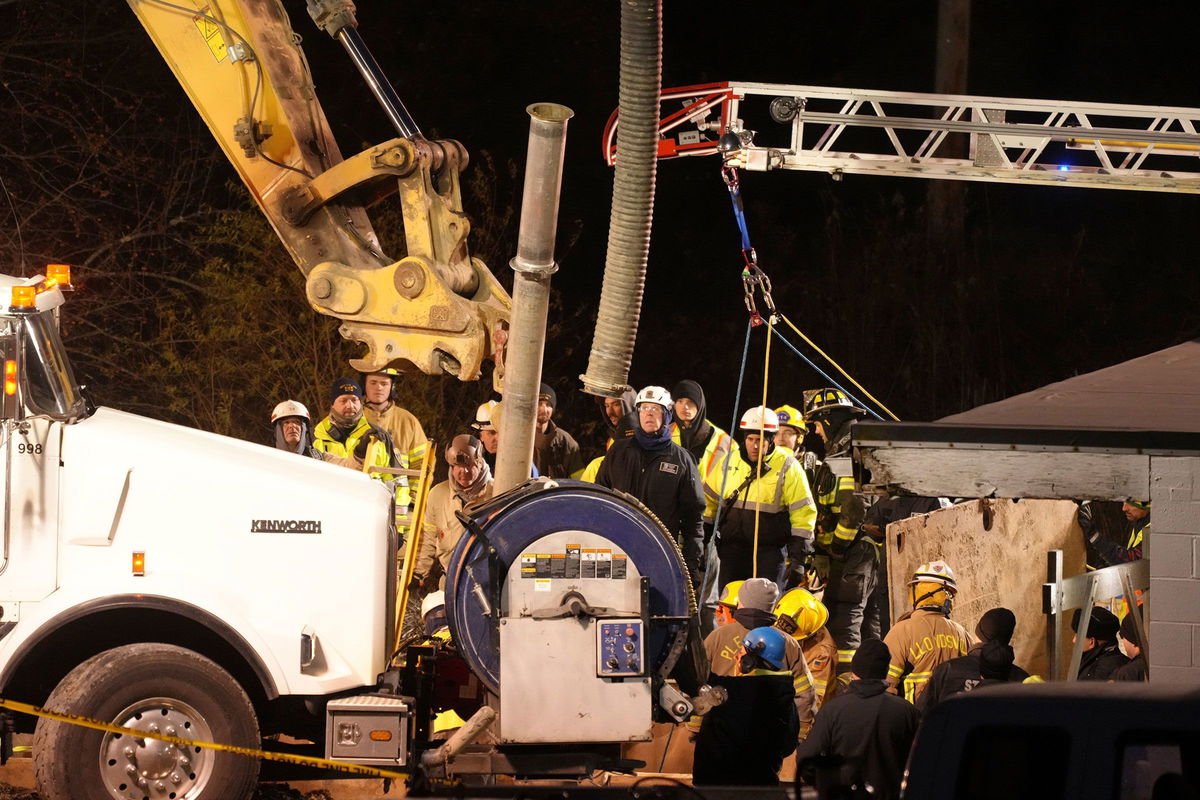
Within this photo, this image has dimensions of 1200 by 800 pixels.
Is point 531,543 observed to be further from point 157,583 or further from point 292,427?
point 292,427

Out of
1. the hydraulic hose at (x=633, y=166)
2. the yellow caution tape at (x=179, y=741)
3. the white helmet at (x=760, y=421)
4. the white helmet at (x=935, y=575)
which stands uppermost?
the hydraulic hose at (x=633, y=166)

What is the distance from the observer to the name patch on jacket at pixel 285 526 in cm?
809

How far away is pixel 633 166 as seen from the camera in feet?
29.1

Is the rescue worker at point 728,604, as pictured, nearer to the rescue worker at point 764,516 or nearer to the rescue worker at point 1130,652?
the rescue worker at point 764,516

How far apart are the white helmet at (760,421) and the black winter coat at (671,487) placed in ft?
2.96

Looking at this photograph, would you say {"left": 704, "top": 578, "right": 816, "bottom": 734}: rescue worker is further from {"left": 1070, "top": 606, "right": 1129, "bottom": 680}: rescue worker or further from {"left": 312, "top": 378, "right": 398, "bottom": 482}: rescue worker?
{"left": 312, "top": 378, "right": 398, "bottom": 482}: rescue worker

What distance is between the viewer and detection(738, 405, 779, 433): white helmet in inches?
486

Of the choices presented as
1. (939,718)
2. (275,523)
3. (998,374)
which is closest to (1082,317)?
(998,374)

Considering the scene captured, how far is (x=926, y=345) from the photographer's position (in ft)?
83.5

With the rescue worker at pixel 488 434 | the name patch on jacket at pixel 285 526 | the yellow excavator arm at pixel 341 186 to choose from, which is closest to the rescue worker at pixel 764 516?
the rescue worker at pixel 488 434

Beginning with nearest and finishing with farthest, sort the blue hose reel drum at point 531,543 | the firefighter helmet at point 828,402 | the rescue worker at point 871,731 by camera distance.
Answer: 1. the rescue worker at point 871,731
2. the blue hose reel drum at point 531,543
3. the firefighter helmet at point 828,402

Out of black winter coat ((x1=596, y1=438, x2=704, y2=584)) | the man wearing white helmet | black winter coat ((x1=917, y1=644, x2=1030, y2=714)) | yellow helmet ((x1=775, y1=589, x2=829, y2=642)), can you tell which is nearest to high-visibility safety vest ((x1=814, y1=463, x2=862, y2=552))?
black winter coat ((x1=596, y1=438, x2=704, y2=584))

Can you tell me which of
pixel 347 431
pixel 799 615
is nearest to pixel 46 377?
pixel 347 431

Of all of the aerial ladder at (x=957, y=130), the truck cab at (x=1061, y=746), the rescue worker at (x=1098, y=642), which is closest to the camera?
the truck cab at (x=1061, y=746)
